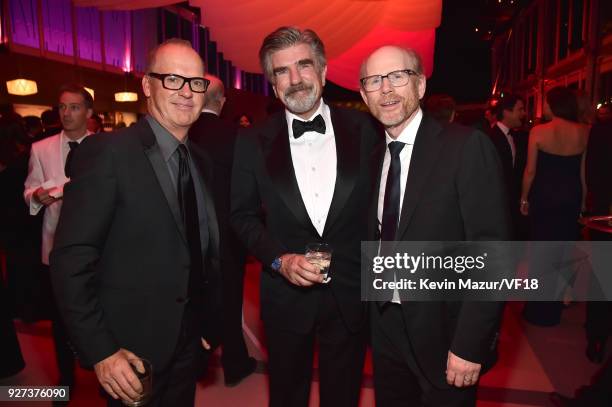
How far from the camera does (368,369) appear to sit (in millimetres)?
3377

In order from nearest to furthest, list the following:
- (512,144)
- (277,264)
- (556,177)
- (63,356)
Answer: (277,264) → (63,356) → (556,177) → (512,144)

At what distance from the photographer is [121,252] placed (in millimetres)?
1510

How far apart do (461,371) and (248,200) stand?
1.15 metres

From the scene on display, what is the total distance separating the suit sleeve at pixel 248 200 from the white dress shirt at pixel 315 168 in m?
0.19

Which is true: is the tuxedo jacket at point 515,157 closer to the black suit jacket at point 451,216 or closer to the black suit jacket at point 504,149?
the black suit jacket at point 504,149

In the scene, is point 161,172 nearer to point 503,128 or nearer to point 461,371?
point 461,371

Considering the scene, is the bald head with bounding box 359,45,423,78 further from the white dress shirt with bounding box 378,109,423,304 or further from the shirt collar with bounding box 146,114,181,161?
the shirt collar with bounding box 146,114,181,161

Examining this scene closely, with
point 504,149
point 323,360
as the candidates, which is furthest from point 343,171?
point 504,149

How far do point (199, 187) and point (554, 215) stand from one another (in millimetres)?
3503

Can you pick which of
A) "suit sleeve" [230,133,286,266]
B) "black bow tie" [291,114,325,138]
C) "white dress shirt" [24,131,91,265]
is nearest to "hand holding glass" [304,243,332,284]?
"suit sleeve" [230,133,286,266]

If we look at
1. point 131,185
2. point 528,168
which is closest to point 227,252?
point 131,185

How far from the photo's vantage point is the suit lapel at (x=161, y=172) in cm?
155

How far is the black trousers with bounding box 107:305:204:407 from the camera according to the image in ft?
5.42

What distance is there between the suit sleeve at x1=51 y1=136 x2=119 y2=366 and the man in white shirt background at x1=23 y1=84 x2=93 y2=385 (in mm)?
1609
